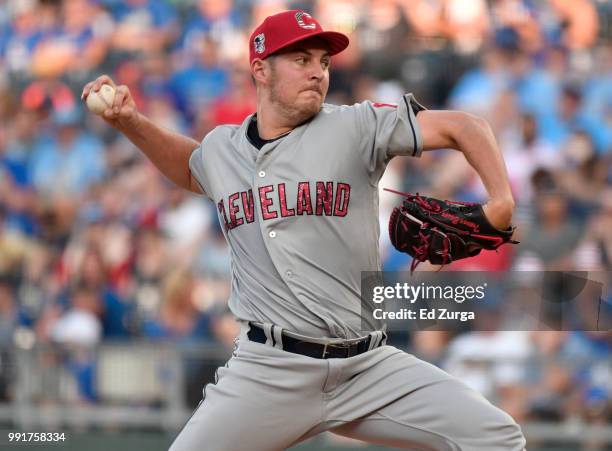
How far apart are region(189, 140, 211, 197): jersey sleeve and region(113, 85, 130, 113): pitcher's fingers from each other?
0.35m

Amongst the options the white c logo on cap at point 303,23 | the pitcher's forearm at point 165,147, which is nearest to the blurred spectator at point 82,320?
the pitcher's forearm at point 165,147

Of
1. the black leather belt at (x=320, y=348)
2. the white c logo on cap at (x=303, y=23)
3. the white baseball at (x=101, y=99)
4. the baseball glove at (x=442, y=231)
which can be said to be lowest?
the black leather belt at (x=320, y=348)

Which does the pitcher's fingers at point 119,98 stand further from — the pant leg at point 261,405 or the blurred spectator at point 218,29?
the blurred spectator at point 218,29

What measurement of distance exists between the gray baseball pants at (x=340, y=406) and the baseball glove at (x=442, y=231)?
43 cm

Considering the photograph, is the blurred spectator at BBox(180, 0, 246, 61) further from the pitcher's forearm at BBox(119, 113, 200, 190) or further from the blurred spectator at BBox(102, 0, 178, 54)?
the pitcher's forearm at BBox(119, 113, 200, 190)

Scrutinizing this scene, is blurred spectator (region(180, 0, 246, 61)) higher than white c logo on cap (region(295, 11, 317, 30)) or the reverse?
higher

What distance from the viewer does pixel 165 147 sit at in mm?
4344

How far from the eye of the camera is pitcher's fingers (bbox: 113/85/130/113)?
4.14 meters

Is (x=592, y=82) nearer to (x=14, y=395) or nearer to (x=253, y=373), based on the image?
(x=14, y=395)

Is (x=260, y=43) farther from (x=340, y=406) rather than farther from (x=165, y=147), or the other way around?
(x=340, y=406)

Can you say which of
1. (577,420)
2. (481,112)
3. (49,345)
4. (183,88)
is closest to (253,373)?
(577,420)

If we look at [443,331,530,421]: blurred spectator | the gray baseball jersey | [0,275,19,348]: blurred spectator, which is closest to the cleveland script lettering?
the gray baseball jersey

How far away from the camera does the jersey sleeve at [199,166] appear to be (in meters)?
4.29

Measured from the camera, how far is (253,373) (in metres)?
3.91
